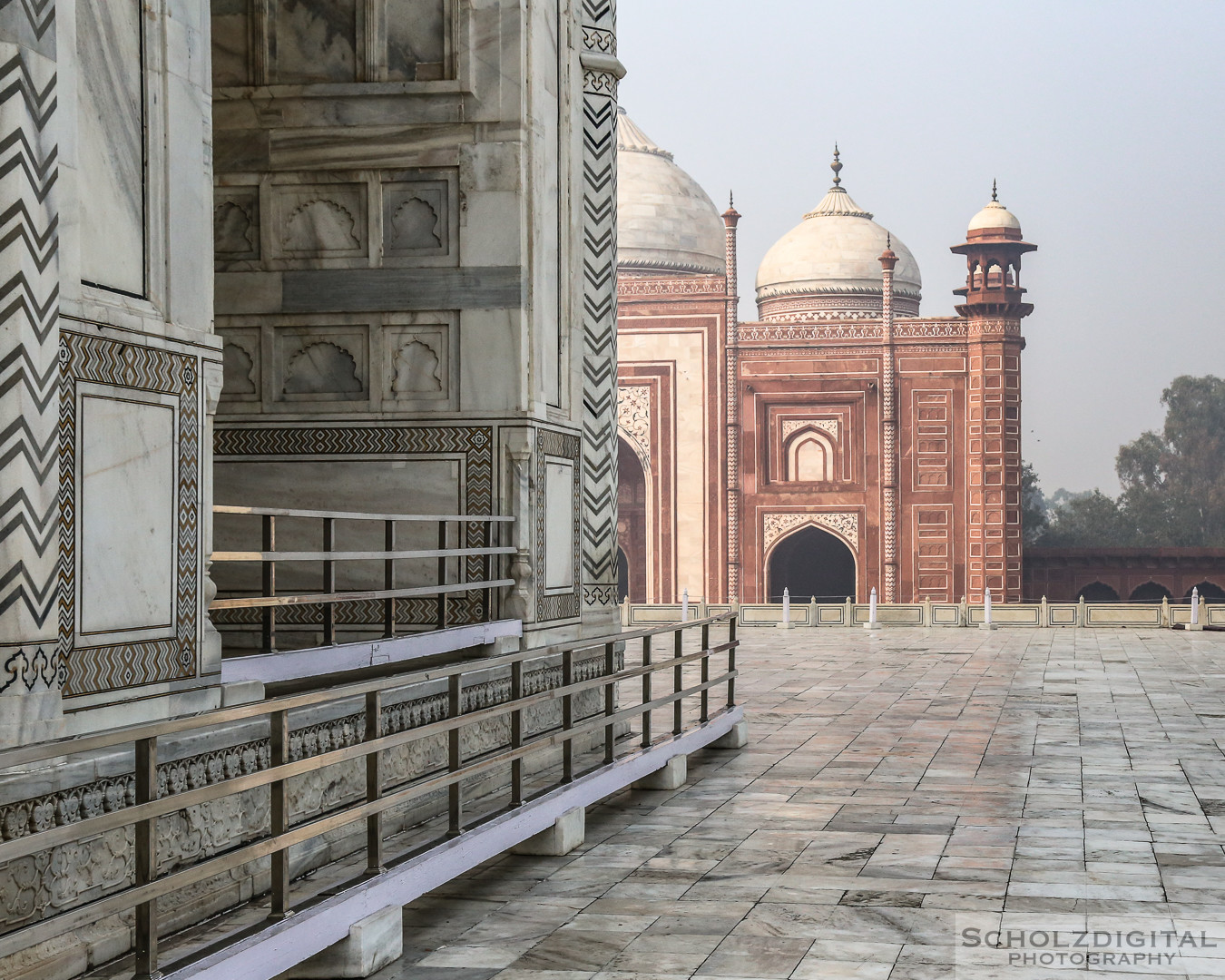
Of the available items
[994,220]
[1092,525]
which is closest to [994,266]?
[994,220]

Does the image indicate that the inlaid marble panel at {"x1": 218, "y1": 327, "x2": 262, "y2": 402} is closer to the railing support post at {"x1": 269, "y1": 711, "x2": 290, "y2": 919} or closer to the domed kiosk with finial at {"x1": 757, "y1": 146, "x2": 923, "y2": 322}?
the railing support post at {"x1": 269, "y1": 711, "x2": 290, "y2": 919}

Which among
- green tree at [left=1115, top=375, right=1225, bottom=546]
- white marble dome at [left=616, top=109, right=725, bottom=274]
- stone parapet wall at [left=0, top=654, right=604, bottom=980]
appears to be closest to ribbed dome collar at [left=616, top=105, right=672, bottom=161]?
white marble dome at [left=616, top=109, right=725, bottom=274]

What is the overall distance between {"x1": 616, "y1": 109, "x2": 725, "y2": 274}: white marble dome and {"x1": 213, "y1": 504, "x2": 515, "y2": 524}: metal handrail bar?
23.5m

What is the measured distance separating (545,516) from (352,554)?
249cm

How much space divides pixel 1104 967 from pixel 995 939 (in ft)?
1.39

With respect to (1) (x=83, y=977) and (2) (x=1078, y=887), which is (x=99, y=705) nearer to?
(1) (x=83, y=977)

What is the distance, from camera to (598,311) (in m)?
8.89

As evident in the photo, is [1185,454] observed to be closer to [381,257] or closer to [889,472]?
[889,472]

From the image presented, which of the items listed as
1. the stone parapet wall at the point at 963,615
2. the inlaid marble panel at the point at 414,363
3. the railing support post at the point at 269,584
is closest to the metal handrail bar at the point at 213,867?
the railing support post at the point at 269,584

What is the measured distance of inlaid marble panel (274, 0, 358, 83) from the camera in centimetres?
771

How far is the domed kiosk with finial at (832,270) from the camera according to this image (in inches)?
1266

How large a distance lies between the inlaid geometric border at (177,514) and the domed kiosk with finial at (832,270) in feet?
90.0

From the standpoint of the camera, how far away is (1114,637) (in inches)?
816

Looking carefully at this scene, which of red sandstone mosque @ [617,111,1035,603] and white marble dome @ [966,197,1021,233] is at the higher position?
white marble dome @ [966,197,1021,233]
